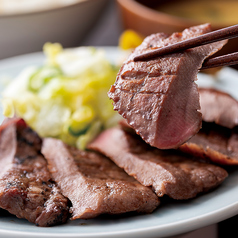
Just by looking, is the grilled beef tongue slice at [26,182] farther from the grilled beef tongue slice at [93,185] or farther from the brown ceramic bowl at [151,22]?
the brown ceramic bowl at [151,22]

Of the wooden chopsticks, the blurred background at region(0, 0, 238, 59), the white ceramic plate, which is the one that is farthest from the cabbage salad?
the wooden chopsticks

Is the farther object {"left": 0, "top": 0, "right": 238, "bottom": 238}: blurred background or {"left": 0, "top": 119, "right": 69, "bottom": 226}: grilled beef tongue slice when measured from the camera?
{"left": 0, "top": 0, "right": 238, "bottom": 238}: blurred background

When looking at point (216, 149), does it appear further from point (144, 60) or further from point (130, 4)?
point (130, 4)

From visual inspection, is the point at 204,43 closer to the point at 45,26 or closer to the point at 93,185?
the point at 93,185

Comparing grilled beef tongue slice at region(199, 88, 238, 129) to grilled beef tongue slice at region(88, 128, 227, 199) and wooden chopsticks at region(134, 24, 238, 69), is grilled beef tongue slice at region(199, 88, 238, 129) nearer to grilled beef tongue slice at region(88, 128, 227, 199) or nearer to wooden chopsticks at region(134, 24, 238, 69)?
grilled beef tongue slice at region(88, 128, 227, 199)

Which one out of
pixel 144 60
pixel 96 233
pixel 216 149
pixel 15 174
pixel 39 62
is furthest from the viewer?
pixel 39 62

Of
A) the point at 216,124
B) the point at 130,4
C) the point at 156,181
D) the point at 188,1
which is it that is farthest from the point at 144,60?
the point at 188,1

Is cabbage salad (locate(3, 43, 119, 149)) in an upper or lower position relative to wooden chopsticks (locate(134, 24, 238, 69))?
lower
